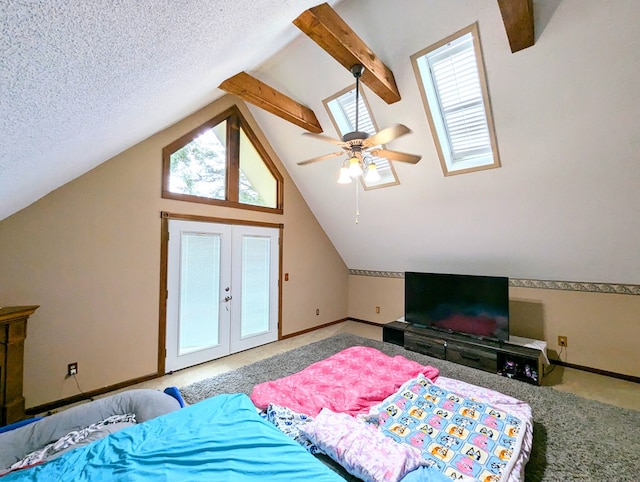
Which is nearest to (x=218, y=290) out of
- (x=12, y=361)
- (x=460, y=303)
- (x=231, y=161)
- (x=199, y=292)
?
(x=199, y=292)

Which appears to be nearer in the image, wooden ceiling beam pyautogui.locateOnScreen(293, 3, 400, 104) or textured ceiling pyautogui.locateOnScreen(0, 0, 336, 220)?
textured ceiling pyautogui.locateOnScreen(0, 0, 336, 220)

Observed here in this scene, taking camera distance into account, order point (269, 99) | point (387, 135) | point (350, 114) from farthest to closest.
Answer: point (350, 114) → point (269, 99) → point (387, 135)

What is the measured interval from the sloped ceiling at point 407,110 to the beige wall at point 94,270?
16.6 inches

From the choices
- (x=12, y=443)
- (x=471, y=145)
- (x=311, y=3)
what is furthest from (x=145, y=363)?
(x=471, y=145)

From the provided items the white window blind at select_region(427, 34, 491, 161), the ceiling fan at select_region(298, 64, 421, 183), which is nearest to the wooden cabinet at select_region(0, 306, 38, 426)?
the ceiling fan at select_region(298, 64, 421, 183)

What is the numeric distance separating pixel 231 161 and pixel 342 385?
10.4 feet

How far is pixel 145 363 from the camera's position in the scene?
10.8 feet

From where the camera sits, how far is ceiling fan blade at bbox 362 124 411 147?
2094 millimetres

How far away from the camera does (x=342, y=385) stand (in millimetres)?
2551

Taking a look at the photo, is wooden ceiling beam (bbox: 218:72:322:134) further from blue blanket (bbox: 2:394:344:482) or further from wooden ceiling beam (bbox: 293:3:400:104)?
blue blanket (bbox: 2:394:344:482)

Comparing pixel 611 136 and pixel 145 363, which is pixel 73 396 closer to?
pixel 145 363

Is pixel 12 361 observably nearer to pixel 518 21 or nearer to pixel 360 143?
pixel 360 143

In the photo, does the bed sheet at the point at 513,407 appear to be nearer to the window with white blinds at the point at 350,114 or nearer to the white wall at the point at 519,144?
the white wall at the point at 519,144

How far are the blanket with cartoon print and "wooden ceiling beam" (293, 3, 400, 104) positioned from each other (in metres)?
2.68
